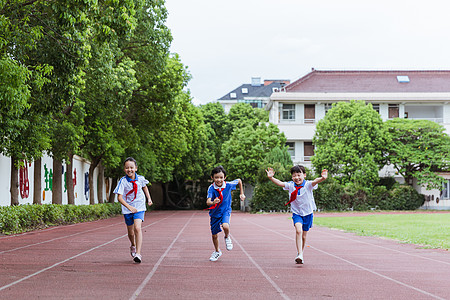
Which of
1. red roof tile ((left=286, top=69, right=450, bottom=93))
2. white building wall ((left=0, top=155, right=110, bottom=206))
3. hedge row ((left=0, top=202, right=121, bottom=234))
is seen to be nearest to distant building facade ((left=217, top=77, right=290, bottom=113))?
red roof tile ((left=286, top=69, right=450, bottom=93))

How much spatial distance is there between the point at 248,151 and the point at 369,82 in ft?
49.4

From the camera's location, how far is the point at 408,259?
34.9ft

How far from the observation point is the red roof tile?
53.0 m

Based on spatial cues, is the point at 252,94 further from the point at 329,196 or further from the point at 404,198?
the point at 329,196

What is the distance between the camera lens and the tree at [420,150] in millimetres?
43938

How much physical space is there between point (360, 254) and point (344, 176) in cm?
3288

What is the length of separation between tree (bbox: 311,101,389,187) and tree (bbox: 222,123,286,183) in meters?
4.13

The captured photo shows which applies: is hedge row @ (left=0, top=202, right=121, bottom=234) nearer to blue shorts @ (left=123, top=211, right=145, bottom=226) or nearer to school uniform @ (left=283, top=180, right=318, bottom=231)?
blue shorts @ (left=123, top=211, right=145, bottom=226)

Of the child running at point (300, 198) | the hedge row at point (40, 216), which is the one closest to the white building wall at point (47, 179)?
the hedge row at point (40, 216)

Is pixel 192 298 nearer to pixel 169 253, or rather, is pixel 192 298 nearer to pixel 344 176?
pixel 169 253

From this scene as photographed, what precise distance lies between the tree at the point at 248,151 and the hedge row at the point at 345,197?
14.6 ft

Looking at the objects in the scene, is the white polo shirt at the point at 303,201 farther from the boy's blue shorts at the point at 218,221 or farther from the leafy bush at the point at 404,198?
the leafy bush at the point at 404,198

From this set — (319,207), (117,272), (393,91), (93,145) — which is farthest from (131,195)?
(393,91)

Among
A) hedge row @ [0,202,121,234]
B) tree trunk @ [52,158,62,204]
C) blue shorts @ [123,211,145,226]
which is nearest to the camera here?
blue shorts @ [123,211,145,226]
